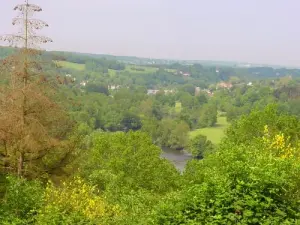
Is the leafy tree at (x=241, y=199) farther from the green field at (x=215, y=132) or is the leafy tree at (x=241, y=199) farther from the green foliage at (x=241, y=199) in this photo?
the green field at (x=215, y=132)

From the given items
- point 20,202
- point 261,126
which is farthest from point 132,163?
point 20,202

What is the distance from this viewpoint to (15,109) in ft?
58.4

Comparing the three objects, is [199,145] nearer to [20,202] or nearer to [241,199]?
[20,202]

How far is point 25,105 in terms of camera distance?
18156mm

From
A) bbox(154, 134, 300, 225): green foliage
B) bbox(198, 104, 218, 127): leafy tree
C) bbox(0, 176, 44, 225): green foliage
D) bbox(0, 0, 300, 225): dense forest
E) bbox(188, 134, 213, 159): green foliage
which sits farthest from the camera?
bbox(198, 104, 218, 127): leafy tree

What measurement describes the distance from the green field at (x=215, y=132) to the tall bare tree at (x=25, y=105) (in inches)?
2591

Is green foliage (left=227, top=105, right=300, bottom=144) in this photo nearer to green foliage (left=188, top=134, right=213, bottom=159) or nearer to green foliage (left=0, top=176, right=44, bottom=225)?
green foliage (left=0, top=176, right=44, bottom=225)

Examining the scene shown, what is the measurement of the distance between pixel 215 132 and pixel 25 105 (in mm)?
79689

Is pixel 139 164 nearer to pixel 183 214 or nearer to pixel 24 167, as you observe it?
pixel 24 167

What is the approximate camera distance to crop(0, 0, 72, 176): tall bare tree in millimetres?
17781

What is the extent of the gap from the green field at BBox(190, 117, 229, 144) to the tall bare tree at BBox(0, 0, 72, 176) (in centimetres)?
6582

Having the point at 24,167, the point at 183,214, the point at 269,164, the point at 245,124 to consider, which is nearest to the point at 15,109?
the point at 24,167

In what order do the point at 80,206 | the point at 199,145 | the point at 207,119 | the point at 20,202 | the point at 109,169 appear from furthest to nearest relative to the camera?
the point at 207,119
the point at 199,145
the point at 109,169
the point at 80,206
the point at 20,202

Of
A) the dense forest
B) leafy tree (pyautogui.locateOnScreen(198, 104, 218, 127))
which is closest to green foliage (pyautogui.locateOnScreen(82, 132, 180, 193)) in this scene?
the dense forest
